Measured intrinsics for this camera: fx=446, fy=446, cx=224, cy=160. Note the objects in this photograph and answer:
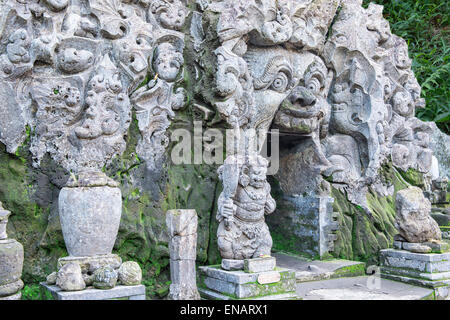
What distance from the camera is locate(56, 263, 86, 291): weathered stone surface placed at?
4098mm

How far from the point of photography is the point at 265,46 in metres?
6.68

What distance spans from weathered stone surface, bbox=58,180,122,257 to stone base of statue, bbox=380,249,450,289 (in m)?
3.94

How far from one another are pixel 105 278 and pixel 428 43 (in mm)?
14127

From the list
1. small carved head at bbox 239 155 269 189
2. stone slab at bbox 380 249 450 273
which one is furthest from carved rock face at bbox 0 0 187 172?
stone slab at bbox 380 249 450 273

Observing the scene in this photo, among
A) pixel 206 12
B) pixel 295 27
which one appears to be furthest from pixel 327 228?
pixel 206 12

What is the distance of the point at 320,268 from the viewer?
647 cm

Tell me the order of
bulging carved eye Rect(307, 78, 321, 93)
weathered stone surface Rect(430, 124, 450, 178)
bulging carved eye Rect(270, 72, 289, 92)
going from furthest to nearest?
weathered stone surface Rect(430, 124, 450, 178) < bulging carved eye Rect(307, 78, 321, 93) < bulging carved eye Rect(270, 72, 289, 92)

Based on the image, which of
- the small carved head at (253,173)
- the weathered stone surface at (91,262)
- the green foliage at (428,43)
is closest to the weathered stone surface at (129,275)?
the weathered stone surface at (91,262)

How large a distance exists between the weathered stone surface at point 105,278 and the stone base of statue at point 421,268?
3900 millimetres

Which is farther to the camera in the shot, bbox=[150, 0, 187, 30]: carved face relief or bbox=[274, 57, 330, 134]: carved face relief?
bbox=[274, 57, 330, 134]: carved face relief

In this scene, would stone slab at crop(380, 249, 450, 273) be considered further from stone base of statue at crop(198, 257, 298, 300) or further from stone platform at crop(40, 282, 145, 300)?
stone platform at crop(40, 282, 145, 300)

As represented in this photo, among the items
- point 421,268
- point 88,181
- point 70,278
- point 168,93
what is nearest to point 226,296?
point 70,278

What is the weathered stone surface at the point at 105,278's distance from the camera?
416 cm

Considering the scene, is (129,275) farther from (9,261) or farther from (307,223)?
(307,223)
